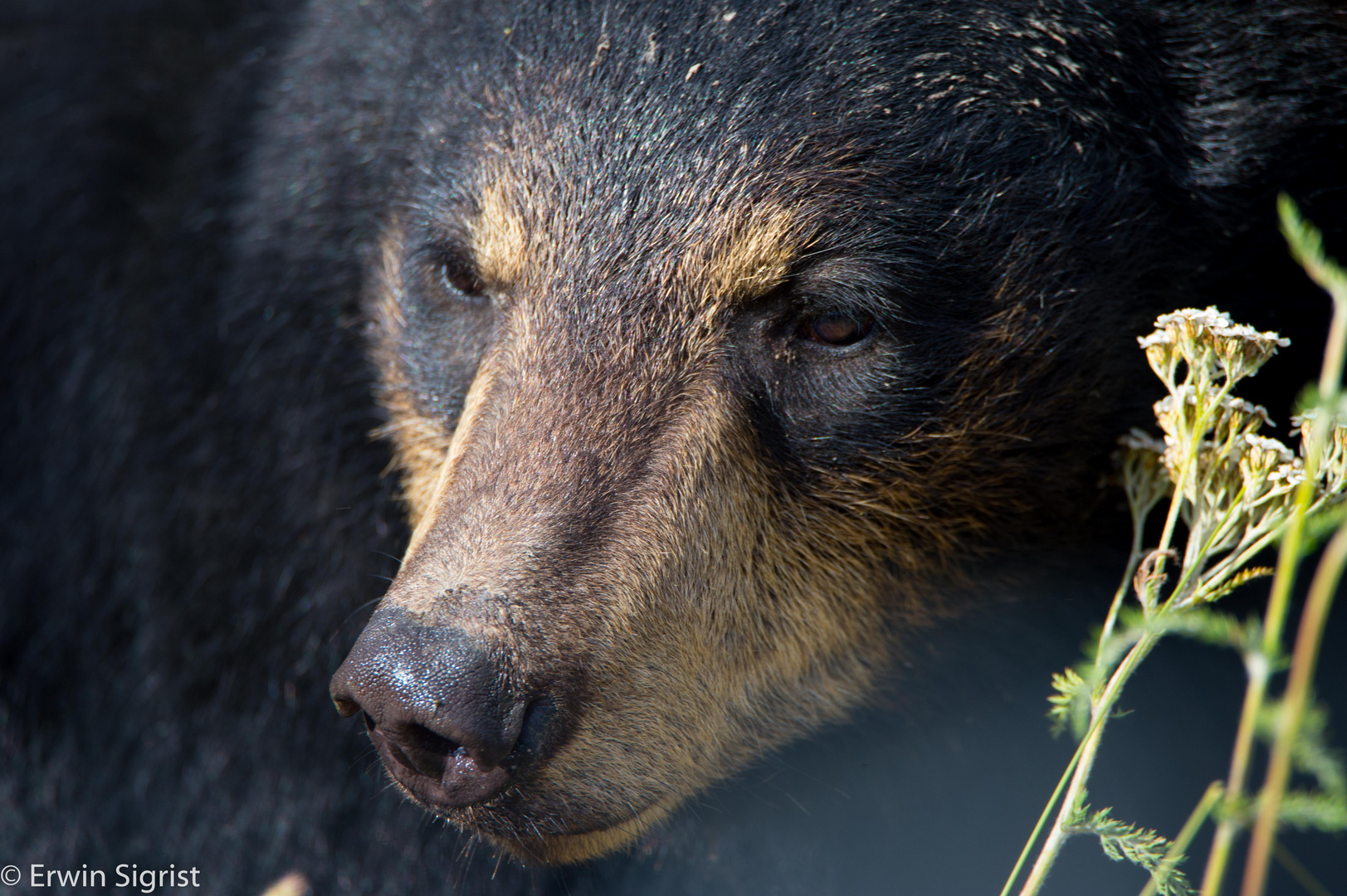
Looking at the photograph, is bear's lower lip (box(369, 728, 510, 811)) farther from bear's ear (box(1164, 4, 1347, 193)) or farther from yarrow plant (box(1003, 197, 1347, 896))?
bear's ear (box(1164, 4, 1347, 193))

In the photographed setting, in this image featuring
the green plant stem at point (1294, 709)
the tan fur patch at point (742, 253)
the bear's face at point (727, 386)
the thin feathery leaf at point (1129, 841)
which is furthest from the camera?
the tan fur patch at point (742, 253)

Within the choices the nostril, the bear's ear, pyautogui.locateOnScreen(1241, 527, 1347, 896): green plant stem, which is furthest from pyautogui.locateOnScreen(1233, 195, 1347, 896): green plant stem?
the nostril

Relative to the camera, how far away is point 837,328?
2.15 meters

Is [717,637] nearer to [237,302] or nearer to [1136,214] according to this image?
[1136,214]

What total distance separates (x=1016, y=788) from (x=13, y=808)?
259 cm

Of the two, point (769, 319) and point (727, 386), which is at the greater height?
point (769, 319)

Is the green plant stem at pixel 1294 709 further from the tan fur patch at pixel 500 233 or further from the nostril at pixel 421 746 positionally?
the tan fur patch at pixel 500 233

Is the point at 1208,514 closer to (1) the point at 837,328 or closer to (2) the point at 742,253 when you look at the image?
(1) the point at 837,328

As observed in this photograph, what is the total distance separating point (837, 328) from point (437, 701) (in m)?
0.97

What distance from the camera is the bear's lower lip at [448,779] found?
5.97 ft

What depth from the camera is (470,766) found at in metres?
1.82

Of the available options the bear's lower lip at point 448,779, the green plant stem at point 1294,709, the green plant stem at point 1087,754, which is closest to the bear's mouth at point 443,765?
the bear's lower lip at point 448,779

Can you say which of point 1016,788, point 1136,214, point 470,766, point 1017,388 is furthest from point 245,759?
point 1136,214

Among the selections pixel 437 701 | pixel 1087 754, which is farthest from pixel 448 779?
pixel 1087 754
